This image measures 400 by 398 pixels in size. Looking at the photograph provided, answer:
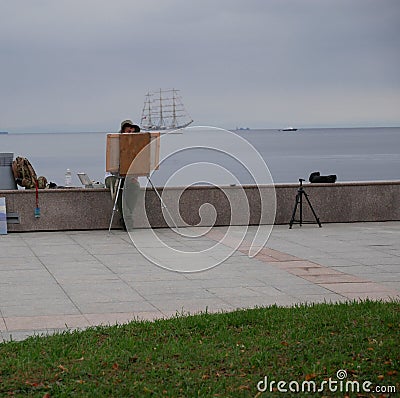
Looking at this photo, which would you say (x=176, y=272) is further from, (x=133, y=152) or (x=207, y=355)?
(x=207, y=355)

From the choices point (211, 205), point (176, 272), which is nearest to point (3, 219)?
point (211, 205)

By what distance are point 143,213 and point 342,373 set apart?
945 centimetres

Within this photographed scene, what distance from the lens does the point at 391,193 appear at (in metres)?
16.0

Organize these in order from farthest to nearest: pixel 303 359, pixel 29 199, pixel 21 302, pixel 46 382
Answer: pixel 29 199, pixel 21 302, pixel 303 359, pixel 46 382

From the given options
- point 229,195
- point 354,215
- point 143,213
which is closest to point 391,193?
point 354,215

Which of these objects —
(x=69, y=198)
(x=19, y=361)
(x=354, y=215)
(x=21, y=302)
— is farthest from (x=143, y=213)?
(x=19, y=361)

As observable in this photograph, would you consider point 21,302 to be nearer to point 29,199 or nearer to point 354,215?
point 29,199

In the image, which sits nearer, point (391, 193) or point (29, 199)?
point (29, 199)

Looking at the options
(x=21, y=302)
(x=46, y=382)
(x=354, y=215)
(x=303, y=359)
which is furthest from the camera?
(x=354, y=215)

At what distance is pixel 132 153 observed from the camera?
14.2m

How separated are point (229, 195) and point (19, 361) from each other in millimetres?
9601

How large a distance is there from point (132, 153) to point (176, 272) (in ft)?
13.8

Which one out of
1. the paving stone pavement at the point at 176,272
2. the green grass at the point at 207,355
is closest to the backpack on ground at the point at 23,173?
the paving stone pavement at the point at 176,272

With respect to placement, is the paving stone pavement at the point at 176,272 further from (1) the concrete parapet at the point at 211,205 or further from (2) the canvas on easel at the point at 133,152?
(2) the canvas on easel at the point at 133,152
